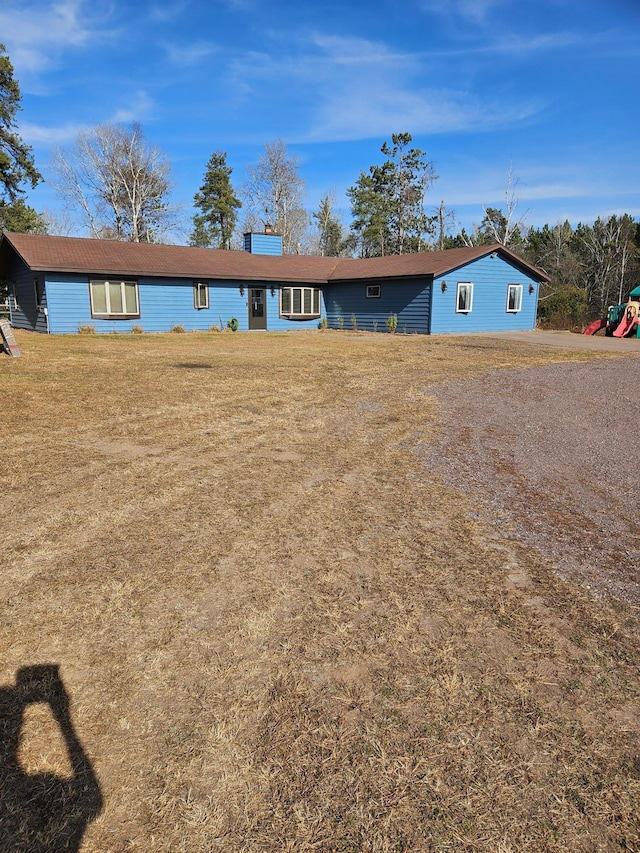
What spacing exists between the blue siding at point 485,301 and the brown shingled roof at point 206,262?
1.71ft

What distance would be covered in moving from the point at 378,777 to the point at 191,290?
21.9 metres

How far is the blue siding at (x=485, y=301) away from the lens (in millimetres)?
22188

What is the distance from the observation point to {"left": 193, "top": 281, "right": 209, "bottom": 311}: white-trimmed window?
21953mm

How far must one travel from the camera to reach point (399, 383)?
962cm

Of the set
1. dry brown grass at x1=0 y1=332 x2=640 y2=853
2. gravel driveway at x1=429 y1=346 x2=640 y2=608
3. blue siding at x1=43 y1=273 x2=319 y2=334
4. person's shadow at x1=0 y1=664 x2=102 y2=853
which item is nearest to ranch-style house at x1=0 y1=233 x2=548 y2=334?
blue siding at x1=43 y1=273 x2=319 y2=334

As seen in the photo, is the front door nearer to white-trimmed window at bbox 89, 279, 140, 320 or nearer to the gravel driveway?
white-trimmed window at bbox 89, 279, 140, 320

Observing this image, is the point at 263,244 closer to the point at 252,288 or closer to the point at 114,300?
the point at 252,288

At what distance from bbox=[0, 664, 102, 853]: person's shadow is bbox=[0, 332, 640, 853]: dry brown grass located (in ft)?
0.11

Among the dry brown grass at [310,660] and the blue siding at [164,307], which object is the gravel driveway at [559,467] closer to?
the dry brown grass at [310,660]

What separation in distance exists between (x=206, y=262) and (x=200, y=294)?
2.08m

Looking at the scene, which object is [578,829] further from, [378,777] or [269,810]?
[269,810]

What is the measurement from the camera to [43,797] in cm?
168

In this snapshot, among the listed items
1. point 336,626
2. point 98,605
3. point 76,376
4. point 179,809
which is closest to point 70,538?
point 98,605

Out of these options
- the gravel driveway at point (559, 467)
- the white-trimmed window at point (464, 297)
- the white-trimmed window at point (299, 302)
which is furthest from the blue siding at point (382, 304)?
the gravel driveway at point (559, 467)
